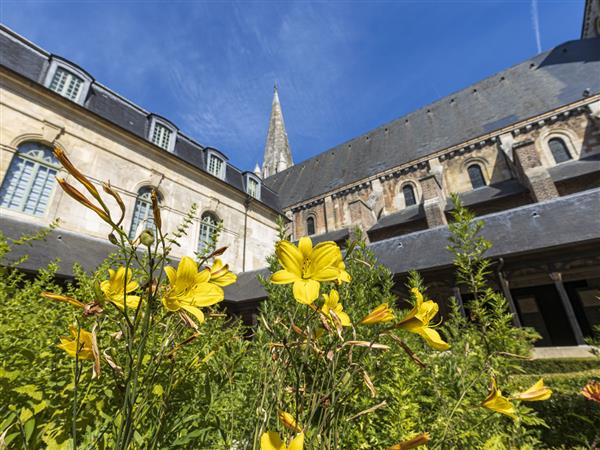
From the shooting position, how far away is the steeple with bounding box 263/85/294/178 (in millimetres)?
42125

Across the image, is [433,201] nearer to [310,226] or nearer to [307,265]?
[310,226]

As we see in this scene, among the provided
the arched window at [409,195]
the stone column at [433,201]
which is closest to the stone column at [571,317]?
the stone column at [433,201]

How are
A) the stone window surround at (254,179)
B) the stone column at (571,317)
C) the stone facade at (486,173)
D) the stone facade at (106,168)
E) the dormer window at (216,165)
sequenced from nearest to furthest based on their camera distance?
the stone column at (571,317) < the stone facade at (106,168) < the stone facade at (486,173) < the dormer window at (216,165) < the stone window surround at (254,179)

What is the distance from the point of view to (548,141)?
15.9m

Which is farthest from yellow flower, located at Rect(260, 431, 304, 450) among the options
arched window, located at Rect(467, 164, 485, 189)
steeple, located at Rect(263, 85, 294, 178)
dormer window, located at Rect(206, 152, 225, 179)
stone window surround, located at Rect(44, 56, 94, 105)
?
steeple, located at Rect(263, 85, 294, 178)

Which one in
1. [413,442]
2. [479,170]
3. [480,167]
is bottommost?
[413,442]

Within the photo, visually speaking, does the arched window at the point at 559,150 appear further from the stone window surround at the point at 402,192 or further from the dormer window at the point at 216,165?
the dormer window at the point at 216,165

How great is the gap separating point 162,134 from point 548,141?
2079 centimetres

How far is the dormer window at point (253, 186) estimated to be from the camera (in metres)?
16.9

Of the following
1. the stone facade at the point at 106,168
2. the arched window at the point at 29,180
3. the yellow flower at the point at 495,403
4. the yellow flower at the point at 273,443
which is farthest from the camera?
the stone facade at the point at 106,168

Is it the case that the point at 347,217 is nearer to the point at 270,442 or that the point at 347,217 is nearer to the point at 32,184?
the point at 32,184

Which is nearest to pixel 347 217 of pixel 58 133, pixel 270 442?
pixel 58 133

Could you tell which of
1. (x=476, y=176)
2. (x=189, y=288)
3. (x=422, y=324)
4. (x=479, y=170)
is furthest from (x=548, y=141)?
(x=189, y=288)

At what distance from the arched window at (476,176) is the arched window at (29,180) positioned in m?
20.8
